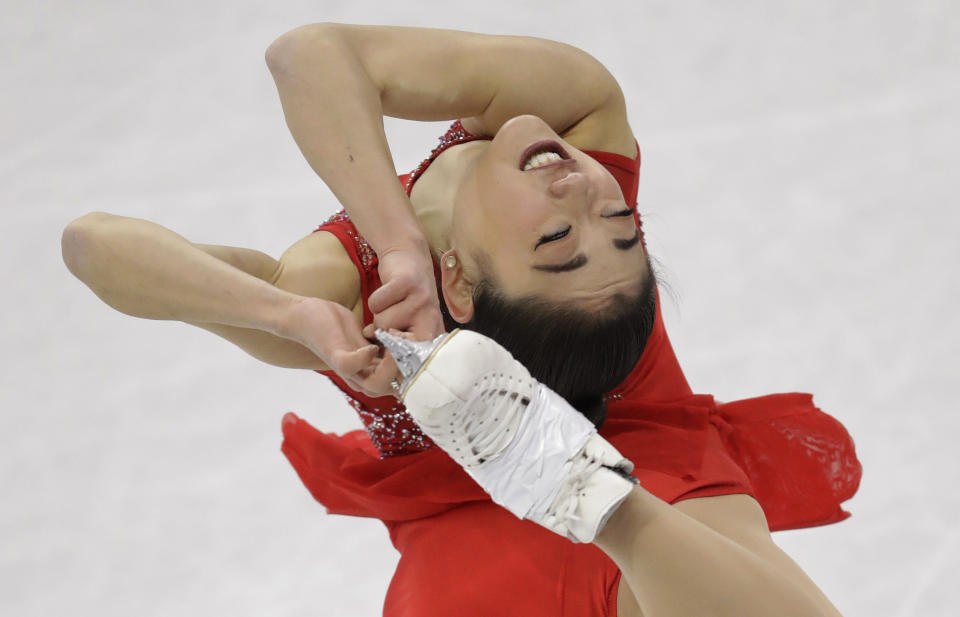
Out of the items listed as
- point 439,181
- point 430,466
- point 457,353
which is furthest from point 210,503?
point 457,353

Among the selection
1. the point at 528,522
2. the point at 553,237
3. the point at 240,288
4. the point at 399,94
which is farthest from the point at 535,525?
the point at 399,94

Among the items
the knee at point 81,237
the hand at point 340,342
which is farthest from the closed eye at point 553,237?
the knee at point 81,237

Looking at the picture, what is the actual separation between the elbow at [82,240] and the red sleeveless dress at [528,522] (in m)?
0.34

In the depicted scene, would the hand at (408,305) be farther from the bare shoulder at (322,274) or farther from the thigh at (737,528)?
the thigh at (737,528)

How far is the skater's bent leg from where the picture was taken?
1288 millimetres

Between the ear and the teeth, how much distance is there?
0.16 m

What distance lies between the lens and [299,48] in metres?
1.71

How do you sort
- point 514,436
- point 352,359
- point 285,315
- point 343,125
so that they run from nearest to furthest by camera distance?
1. point 514,436
2. point 352,359
3. point 285,315
4. point 343,125

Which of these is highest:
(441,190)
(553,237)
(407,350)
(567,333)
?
(441,190)

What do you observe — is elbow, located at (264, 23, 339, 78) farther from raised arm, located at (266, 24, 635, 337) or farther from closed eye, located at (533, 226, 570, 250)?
closed eye, located at (533, 226, 570, 250)

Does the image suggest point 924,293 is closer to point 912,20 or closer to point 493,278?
point 912,20

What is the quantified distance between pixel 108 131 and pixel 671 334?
1492 millimetres

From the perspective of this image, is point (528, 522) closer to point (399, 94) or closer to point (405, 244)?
point (405, 244)

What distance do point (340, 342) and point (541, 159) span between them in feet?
1.35
